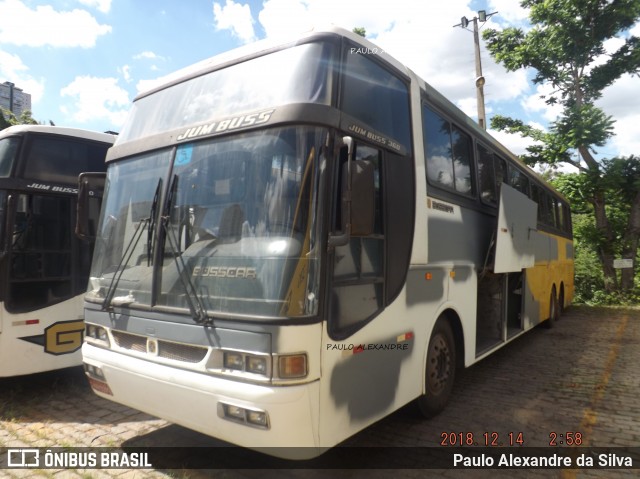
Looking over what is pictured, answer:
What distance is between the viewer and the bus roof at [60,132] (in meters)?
5.59

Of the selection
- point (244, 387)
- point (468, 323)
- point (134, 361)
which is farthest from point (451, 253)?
point (134, 361)

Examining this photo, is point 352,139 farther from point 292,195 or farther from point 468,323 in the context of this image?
point 468,323

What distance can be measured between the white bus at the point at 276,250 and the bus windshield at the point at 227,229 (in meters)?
0.01

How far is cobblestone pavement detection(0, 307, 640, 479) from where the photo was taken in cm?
359

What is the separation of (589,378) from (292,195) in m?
5.56

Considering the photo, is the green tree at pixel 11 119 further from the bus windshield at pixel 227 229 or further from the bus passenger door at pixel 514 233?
the bus passenger door at pixel 514 233

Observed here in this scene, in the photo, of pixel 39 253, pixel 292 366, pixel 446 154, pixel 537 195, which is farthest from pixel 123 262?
pixel 537 195

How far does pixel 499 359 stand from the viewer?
746 cm

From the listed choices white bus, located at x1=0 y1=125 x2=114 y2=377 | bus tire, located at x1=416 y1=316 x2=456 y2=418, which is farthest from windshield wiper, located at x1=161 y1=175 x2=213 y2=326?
white bus, located at x1=0 y1=125 x2=114 y2=377

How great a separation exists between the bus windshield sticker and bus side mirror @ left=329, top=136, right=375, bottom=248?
1.23 meters

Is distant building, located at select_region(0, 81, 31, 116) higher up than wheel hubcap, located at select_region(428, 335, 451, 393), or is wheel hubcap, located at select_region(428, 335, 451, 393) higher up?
distant building, located at select_region(0, 81, 31, 116)

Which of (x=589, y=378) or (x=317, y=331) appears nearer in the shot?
(x=317, y=331)

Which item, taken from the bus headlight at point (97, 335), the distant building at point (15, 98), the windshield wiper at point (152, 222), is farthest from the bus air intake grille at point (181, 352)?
the distant building at point (15, 98)

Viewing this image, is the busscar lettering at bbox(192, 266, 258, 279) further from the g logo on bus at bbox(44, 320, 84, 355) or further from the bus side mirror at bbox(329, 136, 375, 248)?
the g logo on bus at bbox(44, 320, 84, 355)
